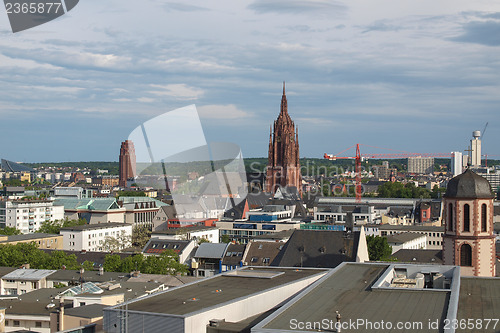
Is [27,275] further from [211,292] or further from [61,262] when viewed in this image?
[211,292]

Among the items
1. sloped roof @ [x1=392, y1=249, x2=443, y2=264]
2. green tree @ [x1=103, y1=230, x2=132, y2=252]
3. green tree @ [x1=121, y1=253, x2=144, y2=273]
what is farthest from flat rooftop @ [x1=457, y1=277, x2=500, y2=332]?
green tree @ [x1=103, y1=230, x2=132, y2=252]

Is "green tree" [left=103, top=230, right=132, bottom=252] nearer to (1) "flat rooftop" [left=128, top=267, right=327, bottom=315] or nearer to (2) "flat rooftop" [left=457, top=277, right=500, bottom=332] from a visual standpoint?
(1) "flat rooftop" [left=128, top=267, right=327, bottom=315]

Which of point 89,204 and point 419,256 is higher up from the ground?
point 89,204

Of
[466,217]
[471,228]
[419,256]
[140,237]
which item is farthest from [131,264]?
[140,237]

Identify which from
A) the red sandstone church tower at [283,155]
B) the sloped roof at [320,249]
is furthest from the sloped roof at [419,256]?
the red sandstone church tower at [283,155]

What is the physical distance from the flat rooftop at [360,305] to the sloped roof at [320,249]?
17.8m

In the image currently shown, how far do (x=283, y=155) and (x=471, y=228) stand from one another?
356 feet

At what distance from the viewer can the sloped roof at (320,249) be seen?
41.3 metres

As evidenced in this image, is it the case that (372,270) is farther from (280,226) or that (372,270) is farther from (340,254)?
(280,226)

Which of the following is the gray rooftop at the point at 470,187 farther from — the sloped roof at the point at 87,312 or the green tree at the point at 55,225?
the green tree at the point at 55,225

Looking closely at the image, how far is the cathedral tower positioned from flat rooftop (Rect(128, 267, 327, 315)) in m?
7.18

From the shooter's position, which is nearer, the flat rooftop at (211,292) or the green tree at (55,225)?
the flat rooftop at (211,292)

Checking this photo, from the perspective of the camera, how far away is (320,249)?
138ft

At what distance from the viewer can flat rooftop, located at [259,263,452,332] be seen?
18.0 m
